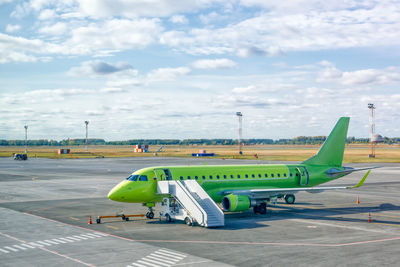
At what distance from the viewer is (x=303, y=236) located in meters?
28.3

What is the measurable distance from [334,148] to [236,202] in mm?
17492

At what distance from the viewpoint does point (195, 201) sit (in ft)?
106

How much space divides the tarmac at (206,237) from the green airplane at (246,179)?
1744mm

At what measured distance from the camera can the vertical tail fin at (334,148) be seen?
1818 inches

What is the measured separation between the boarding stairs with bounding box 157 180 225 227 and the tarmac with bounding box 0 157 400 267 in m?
0.83

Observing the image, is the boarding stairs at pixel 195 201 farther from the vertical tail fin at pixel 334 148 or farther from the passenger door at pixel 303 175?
the vertical tail fin at pixel 334 148

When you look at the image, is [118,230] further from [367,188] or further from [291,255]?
[367,188]

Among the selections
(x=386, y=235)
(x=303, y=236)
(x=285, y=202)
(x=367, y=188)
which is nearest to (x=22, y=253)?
(x=303, y=236)

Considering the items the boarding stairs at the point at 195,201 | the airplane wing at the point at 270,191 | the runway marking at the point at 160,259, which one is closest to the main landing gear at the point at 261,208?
the airplane wing at the point at 270,191

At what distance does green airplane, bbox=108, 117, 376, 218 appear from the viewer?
3538 cm

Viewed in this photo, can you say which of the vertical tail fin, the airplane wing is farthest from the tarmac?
the vertical tail fin

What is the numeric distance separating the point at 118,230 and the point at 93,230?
1.83 meters

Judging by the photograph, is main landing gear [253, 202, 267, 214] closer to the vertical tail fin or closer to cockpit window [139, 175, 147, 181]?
the vertical tail fin

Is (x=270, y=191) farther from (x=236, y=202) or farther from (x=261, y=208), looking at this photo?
(x=236, y=202)
